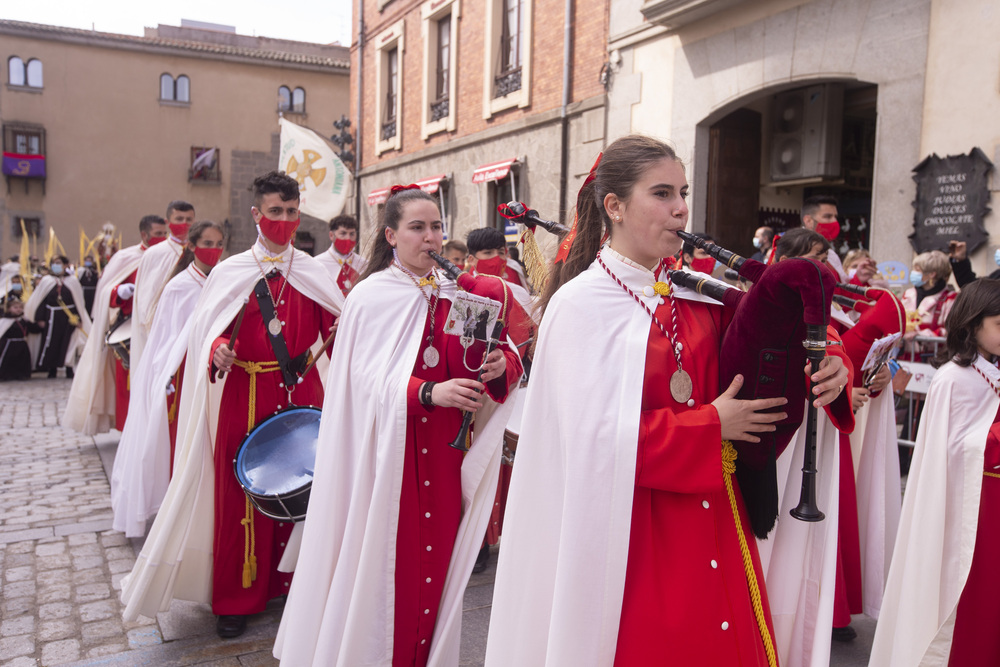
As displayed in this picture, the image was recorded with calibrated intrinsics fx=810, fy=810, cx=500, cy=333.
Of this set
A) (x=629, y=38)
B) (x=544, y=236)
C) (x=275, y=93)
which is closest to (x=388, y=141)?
(x=544, y=236)

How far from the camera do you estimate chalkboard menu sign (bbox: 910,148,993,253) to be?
23.5 feet

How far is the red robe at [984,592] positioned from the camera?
3.06 metres

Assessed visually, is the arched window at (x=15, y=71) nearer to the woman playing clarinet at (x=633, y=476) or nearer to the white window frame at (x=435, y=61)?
the white window frame at (x=435, y=61)

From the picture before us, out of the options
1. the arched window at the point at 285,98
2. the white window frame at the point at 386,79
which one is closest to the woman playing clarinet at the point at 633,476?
the white window frame at the point at 386,79

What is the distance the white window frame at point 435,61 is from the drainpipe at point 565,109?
4123mm

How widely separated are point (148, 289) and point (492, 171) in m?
8.57

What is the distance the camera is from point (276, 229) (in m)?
4.45

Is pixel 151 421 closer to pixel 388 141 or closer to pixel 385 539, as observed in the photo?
pixel 385 539

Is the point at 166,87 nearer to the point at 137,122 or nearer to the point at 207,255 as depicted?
the point at 137,122

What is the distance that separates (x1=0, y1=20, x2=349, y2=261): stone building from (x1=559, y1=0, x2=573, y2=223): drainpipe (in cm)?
1681

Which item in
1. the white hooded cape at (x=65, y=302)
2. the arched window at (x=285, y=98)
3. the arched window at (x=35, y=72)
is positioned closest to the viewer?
the white hooded cape at (x=65, y=302)

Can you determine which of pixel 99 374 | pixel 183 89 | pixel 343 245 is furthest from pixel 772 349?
pixel 183 89

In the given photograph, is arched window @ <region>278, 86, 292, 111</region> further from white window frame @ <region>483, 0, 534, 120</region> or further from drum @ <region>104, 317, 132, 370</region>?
drum @ <region>104, 317, 132, 370</region>

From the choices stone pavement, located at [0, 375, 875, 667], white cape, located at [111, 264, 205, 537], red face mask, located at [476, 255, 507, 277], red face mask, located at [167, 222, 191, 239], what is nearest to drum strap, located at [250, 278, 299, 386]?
white cape, located at [111, 264, 205, 537]
